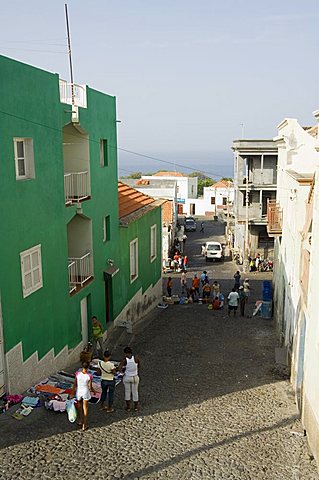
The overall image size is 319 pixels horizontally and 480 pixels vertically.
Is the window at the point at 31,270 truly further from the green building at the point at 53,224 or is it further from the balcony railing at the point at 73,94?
the balcony railing at the point at 73,94

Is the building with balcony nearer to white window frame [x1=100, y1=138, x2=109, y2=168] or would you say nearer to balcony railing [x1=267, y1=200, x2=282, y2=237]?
balcony railing [x1=267, y1=200, x2=282, y2=237]

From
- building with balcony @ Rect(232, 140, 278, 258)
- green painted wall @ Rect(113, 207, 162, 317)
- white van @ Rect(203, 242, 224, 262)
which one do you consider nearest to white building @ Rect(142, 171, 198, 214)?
white van @ Rect(203, 242, 224, 262)

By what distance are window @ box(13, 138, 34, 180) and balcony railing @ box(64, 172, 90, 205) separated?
2551 millimetres

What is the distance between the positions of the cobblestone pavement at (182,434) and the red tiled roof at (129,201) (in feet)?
23.2

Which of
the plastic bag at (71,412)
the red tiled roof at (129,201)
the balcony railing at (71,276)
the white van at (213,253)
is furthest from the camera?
the white van at (213,253)

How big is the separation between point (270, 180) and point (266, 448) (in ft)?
101

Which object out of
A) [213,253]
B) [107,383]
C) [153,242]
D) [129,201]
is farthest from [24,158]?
[213,253]

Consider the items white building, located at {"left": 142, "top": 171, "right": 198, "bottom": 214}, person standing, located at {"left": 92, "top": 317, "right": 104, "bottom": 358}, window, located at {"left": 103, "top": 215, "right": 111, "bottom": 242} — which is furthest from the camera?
white building, located at {"left": 142, "top": 171, "right": 198, "bottom": 214}

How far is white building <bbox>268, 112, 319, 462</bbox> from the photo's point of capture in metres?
10.3

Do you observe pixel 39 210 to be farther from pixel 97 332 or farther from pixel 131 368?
pixel 97 332

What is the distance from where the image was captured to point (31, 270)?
39.5 feet

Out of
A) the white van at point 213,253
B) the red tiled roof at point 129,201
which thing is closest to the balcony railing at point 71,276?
the red tiled roof at point 129,201

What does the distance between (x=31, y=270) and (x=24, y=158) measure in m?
2.71

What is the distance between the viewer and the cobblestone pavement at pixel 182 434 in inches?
351
